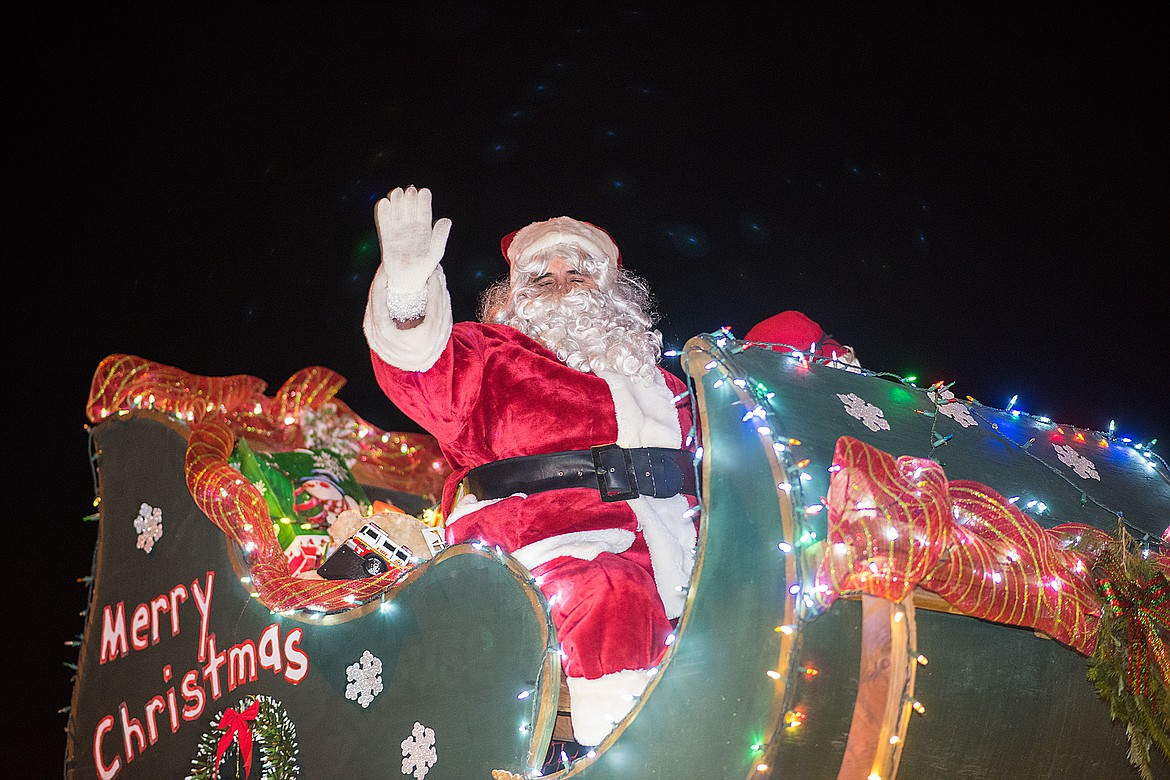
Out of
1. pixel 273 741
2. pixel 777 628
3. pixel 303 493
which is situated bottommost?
pixel 303 493

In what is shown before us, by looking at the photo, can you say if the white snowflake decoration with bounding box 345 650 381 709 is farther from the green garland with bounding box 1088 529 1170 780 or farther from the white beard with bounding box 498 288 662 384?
the green garland with bounding box 1088 529 1170 780

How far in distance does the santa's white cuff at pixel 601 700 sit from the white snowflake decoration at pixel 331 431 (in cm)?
153

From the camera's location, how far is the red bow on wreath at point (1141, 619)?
1409 mm

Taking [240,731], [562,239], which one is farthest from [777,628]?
[562,239]

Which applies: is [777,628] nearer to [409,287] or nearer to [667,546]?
[667,546]

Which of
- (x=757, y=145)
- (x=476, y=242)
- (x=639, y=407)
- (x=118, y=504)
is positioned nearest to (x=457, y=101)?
(x=476, y=242)

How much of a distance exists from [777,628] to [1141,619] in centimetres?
59

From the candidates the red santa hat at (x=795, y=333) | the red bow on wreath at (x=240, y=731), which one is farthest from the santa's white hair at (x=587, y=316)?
the red bow on wreath at (x=240, y=731)

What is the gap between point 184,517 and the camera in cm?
223

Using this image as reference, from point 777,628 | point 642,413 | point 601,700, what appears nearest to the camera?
point 777,628

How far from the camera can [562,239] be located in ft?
8.11

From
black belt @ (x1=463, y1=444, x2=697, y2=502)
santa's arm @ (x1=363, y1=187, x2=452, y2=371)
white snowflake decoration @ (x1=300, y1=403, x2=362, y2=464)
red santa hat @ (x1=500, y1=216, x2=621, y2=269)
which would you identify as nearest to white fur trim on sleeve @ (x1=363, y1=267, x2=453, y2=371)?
santa's arm @ (x1=363, y1=187, x2=452, y2=371)

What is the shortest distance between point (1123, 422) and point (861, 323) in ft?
2.70

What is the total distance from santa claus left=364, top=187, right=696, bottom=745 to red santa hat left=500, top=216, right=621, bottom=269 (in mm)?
328
